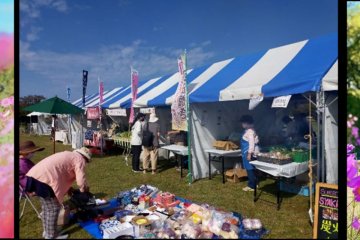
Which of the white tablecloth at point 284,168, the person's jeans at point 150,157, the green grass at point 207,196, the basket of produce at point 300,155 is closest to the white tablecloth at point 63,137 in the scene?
the green grass at point 207,196

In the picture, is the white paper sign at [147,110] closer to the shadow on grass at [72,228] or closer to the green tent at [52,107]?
the green tent at [52,107]

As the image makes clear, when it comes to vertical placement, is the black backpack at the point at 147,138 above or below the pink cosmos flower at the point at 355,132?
below

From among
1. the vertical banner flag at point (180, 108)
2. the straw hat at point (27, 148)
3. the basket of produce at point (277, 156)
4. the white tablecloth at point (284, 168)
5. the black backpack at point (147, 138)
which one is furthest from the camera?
the black backpack at point (147, 138)

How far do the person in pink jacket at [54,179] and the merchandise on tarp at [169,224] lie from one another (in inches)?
9.4

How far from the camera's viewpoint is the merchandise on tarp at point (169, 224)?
1899 millimetres

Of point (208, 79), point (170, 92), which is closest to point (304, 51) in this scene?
point (208, 79)

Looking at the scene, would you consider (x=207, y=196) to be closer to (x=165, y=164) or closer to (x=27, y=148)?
(x=27, y=148)

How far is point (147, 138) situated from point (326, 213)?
3463 mm

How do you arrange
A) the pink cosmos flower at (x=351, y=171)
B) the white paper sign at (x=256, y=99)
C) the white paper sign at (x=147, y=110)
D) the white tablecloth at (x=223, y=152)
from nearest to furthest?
the pink cosmos flower at (x=351, y=171) < the white paper sign at (x=256, y=99) < the white tablecloth at (x=223, y=152) < the white paper sign at (x=147, y=110)

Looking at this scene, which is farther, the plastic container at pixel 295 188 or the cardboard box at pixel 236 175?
the cardboard box at pixel 236 175

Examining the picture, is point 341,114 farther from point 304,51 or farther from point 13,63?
point 13,63

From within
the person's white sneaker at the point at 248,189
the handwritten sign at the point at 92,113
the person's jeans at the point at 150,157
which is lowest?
the person's white sneaker at the point at 248,189

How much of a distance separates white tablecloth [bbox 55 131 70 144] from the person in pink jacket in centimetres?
79

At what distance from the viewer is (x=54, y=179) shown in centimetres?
209
